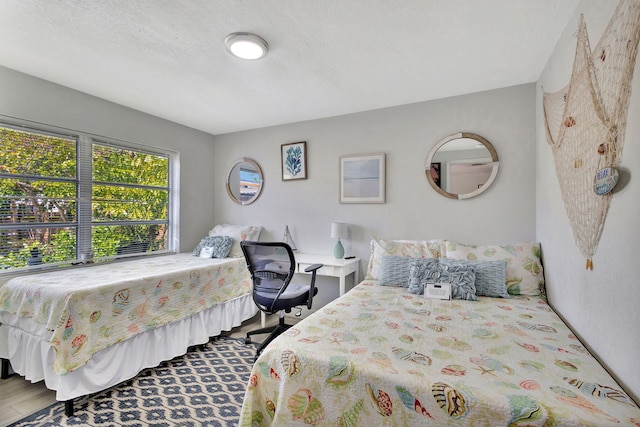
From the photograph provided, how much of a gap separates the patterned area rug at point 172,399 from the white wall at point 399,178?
1.66m

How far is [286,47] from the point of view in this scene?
204 centimetres

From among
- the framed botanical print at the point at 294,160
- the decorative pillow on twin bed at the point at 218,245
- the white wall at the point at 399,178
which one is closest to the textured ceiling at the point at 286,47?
the white wall at the point at 399,178

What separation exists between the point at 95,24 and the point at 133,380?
2485mm

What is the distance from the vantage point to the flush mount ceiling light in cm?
189

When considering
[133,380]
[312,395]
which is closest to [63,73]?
[133,380]

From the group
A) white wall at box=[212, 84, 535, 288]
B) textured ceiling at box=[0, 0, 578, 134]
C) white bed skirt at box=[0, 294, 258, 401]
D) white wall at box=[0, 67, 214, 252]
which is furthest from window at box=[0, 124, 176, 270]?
white wall at box=[212, 84, 535, 288]

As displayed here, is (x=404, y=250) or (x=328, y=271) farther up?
(x=404, y=250)

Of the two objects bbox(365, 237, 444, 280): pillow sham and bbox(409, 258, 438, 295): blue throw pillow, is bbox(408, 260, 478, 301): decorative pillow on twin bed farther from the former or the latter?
bbox(365, 237, 444, 280): pillow sham

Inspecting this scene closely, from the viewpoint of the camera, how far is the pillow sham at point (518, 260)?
89.4 inches

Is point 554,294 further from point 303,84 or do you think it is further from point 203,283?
point 203,283

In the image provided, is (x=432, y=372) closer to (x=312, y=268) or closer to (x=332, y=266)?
(x=312, y=268)

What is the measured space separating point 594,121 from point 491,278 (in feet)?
4.11

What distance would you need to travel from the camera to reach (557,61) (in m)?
2.01

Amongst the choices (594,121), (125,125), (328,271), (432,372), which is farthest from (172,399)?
(594,121)
